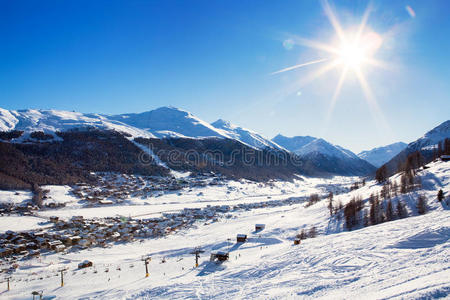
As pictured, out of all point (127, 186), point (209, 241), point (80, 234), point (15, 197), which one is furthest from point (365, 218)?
point (127, 186)

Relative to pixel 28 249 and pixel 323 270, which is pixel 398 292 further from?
pixel 28 249

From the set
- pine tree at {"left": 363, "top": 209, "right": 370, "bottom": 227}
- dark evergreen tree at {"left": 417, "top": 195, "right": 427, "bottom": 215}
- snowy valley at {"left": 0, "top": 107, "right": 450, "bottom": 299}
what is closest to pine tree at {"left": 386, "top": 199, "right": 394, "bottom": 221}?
snowy valley at {"left": 0, "top": 107, "right": 450, "bottom": 299}

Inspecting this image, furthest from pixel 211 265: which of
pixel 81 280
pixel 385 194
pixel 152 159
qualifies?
pixel 152 159

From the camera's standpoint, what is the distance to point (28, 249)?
31.8 m

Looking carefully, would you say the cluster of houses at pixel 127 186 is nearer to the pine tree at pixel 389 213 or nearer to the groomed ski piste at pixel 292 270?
the groomed ski piste at pixel 292 270

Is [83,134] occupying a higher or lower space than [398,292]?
higher

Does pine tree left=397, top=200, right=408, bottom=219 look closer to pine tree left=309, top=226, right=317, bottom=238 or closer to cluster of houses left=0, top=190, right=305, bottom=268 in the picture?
pine tree left=309, top=226, right=317, bottom=238

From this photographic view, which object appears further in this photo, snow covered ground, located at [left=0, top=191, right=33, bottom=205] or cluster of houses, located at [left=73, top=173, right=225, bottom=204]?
cluster of houses, located at [left=73, top=173, right=225, bottom=204]

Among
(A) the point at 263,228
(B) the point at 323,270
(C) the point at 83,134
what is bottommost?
(A) the point at 263,228

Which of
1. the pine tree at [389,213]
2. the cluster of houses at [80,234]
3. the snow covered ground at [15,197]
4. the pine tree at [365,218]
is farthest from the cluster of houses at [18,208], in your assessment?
the pine tree at [389,213]

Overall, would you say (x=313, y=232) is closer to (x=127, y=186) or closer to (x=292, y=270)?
(x=292, y=270)

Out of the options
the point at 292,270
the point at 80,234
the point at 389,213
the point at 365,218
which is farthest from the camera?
the point at 80,234

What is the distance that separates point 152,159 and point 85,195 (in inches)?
2535

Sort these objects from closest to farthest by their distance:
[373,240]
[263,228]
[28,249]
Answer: [373,240] < [28,249] < [263,228]
